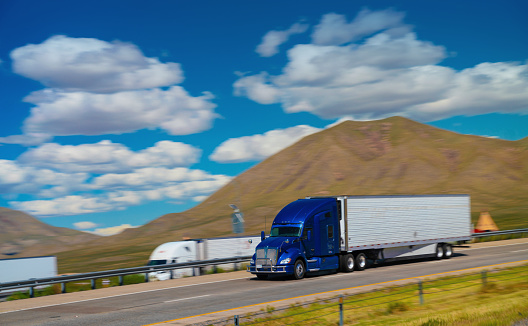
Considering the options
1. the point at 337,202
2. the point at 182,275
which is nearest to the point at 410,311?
the point at 337,202

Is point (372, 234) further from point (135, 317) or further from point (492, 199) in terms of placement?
point (492, 199)

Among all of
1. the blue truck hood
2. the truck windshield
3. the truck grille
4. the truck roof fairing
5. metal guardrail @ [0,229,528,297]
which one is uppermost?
the truck roof fairing

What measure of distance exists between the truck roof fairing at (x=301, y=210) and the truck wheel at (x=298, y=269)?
74.9 inches

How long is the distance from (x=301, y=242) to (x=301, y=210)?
5.47ft

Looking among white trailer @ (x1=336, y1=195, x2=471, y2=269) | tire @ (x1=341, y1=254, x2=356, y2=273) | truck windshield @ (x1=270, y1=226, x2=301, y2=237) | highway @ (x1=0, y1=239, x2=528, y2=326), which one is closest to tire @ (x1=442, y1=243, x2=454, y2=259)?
white trailer @ (x1=336, y1=195, x2=471, y2=269)

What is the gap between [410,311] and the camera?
15805mm

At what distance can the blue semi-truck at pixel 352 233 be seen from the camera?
2573 centimetres

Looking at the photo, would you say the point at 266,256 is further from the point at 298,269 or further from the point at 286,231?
the point at 286,231

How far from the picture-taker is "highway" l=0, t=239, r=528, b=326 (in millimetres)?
17547

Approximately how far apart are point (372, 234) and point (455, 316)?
15.1m

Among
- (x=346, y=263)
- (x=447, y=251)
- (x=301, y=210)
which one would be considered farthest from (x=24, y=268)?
(x=447, y=251)

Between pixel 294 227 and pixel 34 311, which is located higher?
pixel 294 227

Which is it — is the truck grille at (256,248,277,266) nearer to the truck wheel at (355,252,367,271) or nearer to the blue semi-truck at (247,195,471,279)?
the blue semi-truck at (247,195,471,279)

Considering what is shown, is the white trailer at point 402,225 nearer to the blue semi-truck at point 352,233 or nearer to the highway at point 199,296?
the blue semi-truck at point 352,233
